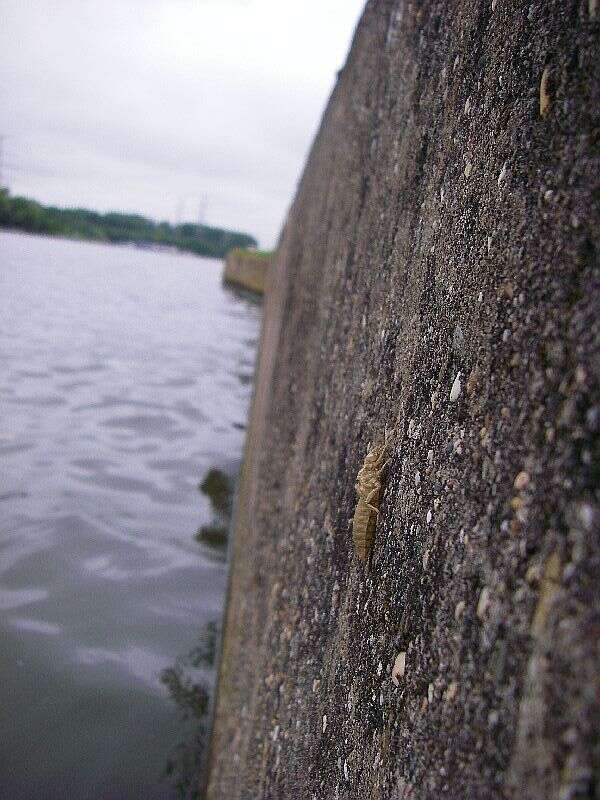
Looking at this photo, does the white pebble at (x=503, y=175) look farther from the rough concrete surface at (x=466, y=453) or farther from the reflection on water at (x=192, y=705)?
the reflection on water at (x=192, y=705)

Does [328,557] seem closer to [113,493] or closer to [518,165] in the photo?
[518,165]

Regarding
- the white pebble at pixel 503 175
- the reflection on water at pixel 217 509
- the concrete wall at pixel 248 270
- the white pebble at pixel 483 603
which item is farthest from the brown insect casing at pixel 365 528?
the concrete wall at pixel 248 270

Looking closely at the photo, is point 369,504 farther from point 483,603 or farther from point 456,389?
point 483,603

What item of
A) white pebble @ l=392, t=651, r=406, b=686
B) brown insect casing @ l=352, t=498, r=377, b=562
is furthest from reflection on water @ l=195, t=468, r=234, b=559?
white pebble @ l=392, t=651, r=406, b=686

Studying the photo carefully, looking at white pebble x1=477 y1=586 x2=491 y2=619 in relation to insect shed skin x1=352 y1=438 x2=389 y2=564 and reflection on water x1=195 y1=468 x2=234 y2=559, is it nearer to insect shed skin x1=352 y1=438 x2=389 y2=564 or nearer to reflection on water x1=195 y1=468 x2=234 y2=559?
insect shed skin x1=352 y1=438 x2=389 y2=564

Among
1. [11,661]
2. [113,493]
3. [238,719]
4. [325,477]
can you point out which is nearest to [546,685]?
[325,477]

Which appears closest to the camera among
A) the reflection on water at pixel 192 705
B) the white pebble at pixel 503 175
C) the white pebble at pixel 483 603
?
the white pebble at pixel 483 603
